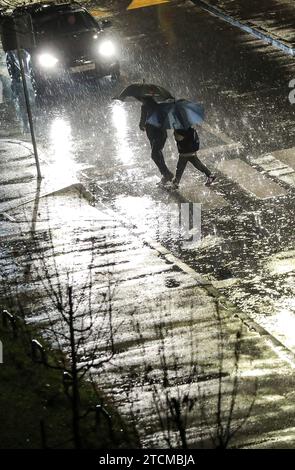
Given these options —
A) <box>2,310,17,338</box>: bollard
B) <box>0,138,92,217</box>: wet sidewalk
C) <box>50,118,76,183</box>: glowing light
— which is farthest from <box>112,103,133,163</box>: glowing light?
<box>2,310,17,338</box>: bollard

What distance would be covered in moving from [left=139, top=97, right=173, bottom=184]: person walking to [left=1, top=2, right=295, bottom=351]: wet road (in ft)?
1.06

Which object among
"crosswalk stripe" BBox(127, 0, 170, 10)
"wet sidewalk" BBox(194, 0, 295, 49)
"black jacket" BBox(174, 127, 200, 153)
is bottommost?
"crosswalk stripe" BBox(127, 0, 170, 10)

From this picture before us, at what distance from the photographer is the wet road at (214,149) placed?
1384cm

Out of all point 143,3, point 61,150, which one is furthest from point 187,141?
point 143,3

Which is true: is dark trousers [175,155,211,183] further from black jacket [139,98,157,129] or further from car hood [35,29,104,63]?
car hood [35,29,104,63]

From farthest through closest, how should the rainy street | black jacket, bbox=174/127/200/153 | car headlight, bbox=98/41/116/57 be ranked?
car headlight, bbox=98/41/116/57 → black jacket, bbox=174/127/200/153 → the rainy street

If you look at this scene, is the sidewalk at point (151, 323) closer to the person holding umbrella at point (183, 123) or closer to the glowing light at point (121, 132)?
the person holding umbrella at point (183, 123)

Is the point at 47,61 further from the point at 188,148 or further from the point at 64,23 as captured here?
the point at 188,148

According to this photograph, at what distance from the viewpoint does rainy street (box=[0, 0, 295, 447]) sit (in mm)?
11688

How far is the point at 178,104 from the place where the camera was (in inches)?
639

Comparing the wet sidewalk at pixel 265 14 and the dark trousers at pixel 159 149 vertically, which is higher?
the dark trousers at pixel 159 149

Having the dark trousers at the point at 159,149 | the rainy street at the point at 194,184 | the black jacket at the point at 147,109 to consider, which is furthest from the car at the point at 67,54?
the dark trousers at the point at 159,149

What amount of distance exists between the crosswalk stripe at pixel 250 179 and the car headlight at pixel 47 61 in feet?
18.4
